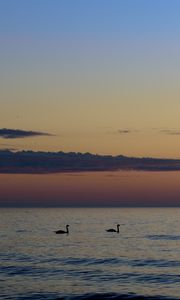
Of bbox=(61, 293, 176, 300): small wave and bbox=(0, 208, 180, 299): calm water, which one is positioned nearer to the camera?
bbox=(61, 293, 176, 300): small wave

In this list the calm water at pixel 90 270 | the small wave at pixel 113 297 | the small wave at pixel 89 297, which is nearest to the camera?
the small wave at pixel 89 297

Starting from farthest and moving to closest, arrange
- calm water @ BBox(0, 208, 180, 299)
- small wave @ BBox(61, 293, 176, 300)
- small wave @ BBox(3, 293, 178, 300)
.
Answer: calm water @ BBox(0, 208, 180, 299)
small wave @ BBox(61, 293, 176, 300)
small wave @ BBox(3, 293, 178, 300)

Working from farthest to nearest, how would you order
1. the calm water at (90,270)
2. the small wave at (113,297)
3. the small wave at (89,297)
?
the calm water at (90,270) < the small wave at (113,297) < the small wave at (89,297)

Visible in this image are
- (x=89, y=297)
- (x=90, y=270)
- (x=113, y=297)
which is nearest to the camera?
(x=89, y=297)

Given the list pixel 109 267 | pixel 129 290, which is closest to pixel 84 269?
pixel 109 267

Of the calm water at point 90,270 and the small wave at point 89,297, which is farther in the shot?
the calm water at point 90,270

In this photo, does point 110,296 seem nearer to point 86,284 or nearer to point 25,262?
point 86,284

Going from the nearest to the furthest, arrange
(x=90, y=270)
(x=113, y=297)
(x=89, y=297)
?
(x=89, y=297)
(x=113, y=297)
(x=90, y=270)

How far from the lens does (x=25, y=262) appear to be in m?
61.5

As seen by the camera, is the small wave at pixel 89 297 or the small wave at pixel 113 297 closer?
the small wave at pixel 89 297

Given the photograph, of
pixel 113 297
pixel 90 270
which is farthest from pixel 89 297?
pixel 90 270

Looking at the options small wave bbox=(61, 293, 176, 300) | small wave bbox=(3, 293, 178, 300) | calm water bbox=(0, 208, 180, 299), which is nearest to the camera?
small wave bbox=(3, 293, 178, 300)

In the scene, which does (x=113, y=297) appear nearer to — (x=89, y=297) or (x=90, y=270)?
(x=89, y=297)

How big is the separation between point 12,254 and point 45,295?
89.0 feet
